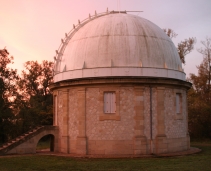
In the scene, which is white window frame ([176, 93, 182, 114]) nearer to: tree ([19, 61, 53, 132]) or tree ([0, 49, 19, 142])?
tree ([0, 49, 19, 142])

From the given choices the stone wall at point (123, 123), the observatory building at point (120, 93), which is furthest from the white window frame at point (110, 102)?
the stone wall at point (123, 123)

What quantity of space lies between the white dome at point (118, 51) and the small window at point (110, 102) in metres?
1.32

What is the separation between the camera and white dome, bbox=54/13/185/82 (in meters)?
23.4

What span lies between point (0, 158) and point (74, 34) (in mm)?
10940

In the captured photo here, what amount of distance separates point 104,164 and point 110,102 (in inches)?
218

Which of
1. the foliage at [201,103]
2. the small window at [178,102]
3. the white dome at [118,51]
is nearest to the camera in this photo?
the white dome at [118,51]

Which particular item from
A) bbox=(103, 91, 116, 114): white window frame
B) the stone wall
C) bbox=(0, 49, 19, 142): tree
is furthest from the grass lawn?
bbox=(0, 49, 19, 142): tree

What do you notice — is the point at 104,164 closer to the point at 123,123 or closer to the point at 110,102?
the point at 123,123

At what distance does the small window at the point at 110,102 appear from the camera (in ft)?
75.3

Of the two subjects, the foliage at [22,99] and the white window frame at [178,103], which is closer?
the white window frame at [178,103]

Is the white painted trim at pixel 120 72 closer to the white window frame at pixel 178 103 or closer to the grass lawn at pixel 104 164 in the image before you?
the white window frame at pixel 178 103

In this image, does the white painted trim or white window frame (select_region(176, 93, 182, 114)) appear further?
white window frame (select_region(176, 93, 182, 114))

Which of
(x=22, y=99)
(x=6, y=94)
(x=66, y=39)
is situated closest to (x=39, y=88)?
(x=22, y=99)

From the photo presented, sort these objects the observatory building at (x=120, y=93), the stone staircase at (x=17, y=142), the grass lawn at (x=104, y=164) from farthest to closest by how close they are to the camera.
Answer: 1. the stone staircase at (x=17, y=142)
2. the observatory building at (x=120, y=93)
3. the grass lawn at (x=104, y=164)
